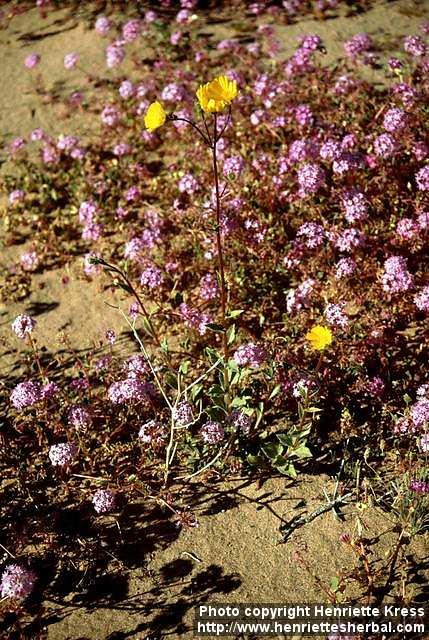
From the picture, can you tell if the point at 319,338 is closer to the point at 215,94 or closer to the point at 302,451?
the point at 302,451

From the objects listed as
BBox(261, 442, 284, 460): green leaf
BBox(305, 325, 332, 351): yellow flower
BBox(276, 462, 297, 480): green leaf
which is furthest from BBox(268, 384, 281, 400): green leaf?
BBox(305, 325, 332, 351): yellow flower

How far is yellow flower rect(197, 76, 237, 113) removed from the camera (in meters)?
3.01

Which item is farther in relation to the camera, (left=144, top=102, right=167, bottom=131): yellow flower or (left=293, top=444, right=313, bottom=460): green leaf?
(left=293, top=444, right=313, bottom=460): green leaf

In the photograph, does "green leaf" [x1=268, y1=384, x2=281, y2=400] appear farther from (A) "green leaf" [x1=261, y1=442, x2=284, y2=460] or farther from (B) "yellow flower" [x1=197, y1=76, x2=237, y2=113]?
(B) "yellow flower" [x1=197, y1=76, x2=237, y2=113]

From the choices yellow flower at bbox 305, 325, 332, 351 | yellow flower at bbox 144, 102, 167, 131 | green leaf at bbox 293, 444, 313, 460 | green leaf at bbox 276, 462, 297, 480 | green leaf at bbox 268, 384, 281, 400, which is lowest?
green leaf at bbox 276, 462, 297, 480

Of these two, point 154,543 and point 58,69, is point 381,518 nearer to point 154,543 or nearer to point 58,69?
point 154,543

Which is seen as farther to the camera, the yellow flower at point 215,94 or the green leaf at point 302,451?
the green leaf at point 302,451

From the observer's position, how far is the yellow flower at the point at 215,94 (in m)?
3.01

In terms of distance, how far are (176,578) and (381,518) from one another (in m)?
1.41

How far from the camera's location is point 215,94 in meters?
3.04

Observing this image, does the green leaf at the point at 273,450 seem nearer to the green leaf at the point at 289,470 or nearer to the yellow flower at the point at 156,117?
the green leaf at the point at 289,470

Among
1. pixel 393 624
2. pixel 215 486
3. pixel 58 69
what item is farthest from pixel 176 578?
pixel 58 69

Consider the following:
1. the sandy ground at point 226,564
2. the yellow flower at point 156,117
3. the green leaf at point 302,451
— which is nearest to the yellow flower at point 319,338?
the green leaf at point 302,451

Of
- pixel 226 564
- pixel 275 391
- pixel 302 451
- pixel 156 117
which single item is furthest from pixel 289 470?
pixel 156 117
